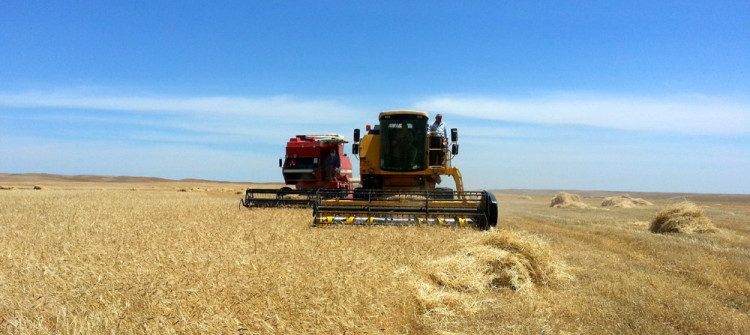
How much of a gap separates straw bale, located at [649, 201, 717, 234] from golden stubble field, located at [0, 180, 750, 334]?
140 inches

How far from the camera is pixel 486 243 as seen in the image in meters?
6.60

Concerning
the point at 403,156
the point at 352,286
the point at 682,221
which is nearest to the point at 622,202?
the point at 682,221

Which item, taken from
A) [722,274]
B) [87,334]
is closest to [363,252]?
[87,334]

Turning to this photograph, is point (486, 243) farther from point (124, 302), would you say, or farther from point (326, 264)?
point (124, 302)

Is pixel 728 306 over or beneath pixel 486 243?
beneath

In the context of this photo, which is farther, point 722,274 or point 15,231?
point 15,231

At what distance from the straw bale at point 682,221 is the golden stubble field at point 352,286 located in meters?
3.55

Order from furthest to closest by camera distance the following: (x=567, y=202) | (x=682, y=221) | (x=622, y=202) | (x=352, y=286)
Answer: (x=622, y=202)
(x=567, y=202)
(x=682, y=221)
(x=352, y=286)

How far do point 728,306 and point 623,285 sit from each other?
0.98m

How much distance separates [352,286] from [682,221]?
400 inches

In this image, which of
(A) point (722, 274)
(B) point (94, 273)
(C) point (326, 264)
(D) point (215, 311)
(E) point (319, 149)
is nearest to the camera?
(D) point (215, 311)

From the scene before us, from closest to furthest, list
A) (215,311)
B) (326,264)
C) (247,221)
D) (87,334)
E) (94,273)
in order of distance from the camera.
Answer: (87,334) < (215,311) < (94,273) < (326,264) < (247,221)

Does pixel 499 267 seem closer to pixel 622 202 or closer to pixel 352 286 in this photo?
pixel 352 286

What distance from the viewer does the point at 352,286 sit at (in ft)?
14.8
